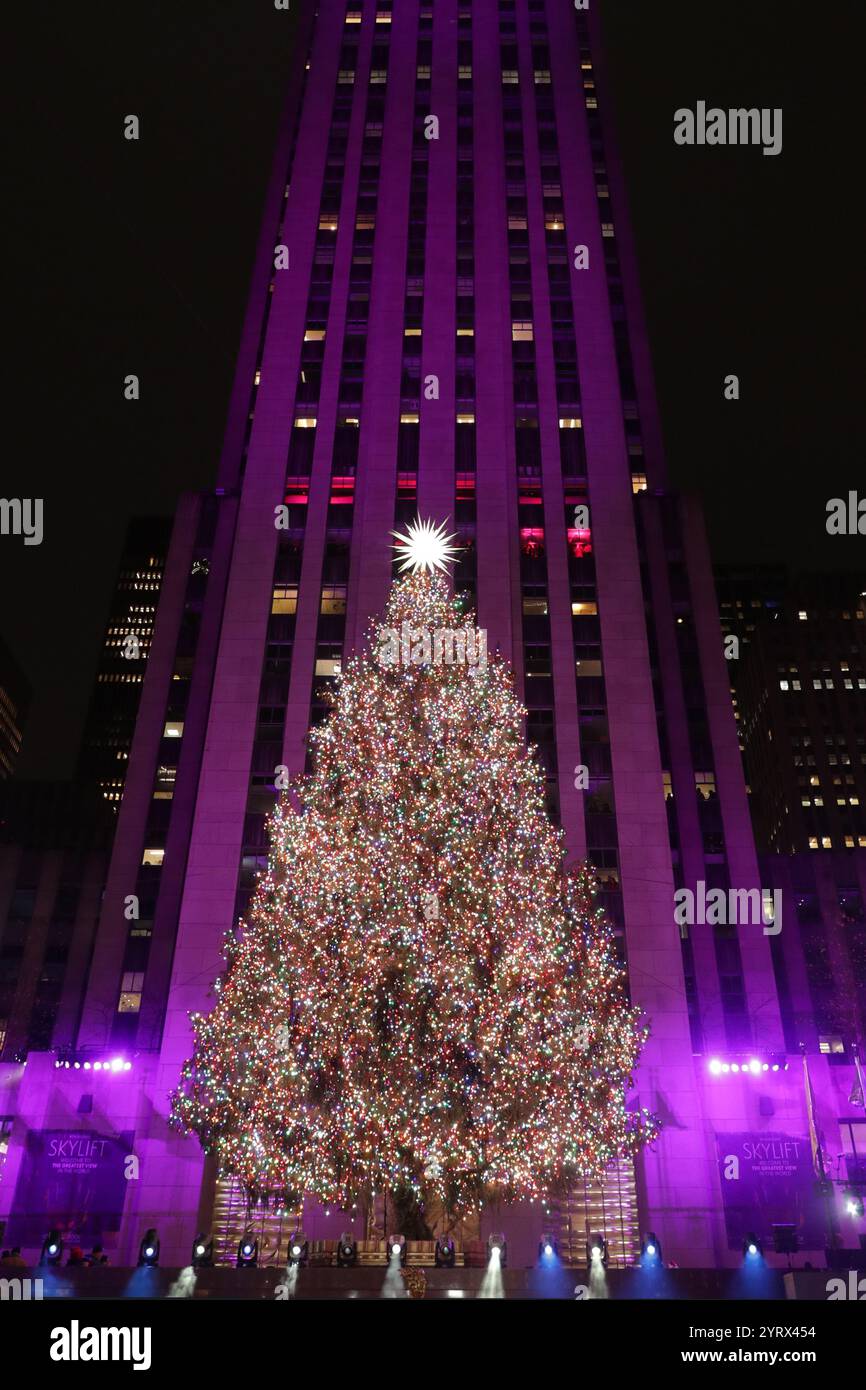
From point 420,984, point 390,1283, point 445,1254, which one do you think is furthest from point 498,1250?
point 420,984

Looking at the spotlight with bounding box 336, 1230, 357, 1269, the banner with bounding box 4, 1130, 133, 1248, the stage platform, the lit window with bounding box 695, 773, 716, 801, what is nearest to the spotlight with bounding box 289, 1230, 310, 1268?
the spotlight with bounding box 336, 1230, 357, 1269

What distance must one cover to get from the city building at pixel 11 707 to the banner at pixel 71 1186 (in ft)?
402

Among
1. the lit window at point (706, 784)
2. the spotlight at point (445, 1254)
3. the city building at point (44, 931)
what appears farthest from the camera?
the city building at point (44, 931)

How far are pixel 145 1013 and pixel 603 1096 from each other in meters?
24.8

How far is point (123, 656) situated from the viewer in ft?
468

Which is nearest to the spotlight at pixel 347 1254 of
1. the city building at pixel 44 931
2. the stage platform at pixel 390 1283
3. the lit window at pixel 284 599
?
the stage platform at pixel 390 1283

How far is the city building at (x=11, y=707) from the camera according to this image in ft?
482

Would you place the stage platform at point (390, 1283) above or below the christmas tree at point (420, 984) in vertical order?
below

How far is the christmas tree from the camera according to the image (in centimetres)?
2003

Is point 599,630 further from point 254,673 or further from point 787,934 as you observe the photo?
point 787,934

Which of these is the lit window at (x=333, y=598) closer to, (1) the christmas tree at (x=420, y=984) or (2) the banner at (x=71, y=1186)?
(1) the christmas tree at (x=420, y=984)

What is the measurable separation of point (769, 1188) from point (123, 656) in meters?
127

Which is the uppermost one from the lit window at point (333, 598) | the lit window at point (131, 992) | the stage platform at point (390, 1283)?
the lit window at point (333, 598)
